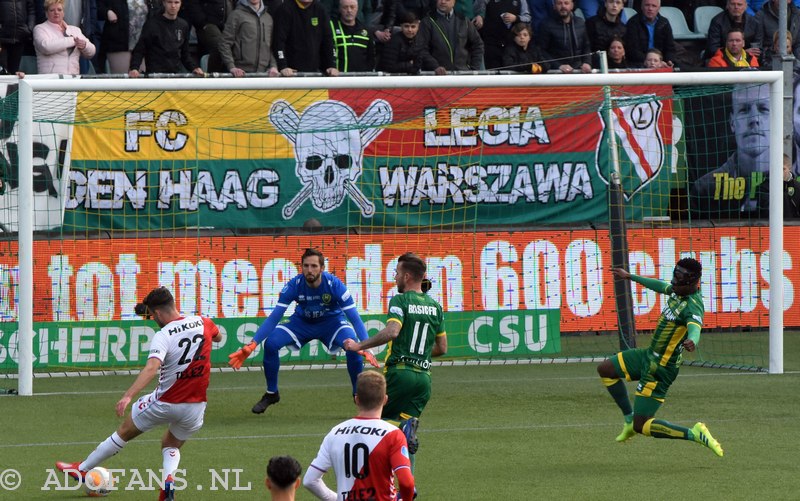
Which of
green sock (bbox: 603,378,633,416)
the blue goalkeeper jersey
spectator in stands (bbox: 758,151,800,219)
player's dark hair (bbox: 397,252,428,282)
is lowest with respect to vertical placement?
green sock (bbox: 603,378,633,416)

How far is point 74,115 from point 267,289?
3381 mm

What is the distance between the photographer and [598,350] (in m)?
18.1

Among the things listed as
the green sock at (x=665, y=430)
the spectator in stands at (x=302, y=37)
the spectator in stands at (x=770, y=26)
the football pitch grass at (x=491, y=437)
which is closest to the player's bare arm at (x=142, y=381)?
the football pitch grass at (x=491, y=437)

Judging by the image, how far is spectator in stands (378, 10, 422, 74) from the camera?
18984mm

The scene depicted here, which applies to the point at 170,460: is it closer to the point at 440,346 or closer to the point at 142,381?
the point at 142,381

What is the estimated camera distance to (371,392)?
6.73 metres

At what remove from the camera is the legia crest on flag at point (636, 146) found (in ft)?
63.1

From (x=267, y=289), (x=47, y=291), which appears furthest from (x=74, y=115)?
(x=267, y=289)

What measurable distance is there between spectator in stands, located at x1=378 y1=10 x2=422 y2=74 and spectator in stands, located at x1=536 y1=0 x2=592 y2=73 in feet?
7.43

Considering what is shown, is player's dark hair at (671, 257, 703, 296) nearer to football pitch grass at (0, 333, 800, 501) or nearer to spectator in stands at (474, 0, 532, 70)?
football pitch grass at (0, 333, 800, 501)

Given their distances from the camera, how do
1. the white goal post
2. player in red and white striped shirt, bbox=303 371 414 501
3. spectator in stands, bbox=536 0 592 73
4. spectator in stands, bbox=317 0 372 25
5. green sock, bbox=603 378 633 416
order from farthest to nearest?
spectator in stands, bbox=536 0 592 73, spectator in stands, bbox=317 0 372 25, the white goal post, green sock, bbox=603 378 633 416, player in red and white striped shirt, bbox=303 371 414 501

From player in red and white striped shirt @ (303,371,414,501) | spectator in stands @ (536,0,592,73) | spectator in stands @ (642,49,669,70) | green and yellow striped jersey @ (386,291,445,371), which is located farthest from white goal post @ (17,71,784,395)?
player in red and white striped shirt @ (303,371,414,501)

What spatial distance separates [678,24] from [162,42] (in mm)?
9057

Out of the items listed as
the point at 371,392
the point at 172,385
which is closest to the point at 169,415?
the point at 172,385
